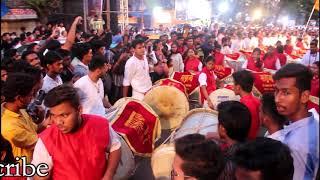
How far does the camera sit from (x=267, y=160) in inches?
74.4

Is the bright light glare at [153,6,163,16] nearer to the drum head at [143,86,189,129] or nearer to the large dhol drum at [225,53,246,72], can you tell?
the large dhol drum at [225,53,246,72]

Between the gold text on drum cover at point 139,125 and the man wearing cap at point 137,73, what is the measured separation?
1546mm

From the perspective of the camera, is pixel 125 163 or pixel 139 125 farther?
pixel 139 125

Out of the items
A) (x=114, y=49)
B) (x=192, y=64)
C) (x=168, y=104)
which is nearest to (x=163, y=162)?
(x=168, y=104)

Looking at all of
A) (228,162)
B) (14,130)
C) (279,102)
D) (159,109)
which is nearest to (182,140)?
(228,162)

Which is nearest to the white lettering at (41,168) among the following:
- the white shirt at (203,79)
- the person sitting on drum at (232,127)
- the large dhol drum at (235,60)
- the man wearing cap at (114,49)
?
the person sitting on drum at (232,127)

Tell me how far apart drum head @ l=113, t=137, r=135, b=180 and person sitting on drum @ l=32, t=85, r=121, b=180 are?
1.50 meters

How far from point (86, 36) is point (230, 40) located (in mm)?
7175

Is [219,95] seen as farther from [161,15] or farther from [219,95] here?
[161,15]

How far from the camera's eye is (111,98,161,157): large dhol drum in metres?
4.29

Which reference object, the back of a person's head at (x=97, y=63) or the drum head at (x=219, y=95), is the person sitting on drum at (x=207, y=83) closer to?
the drum head at (x=219, y=95)

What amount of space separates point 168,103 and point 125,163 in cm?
206

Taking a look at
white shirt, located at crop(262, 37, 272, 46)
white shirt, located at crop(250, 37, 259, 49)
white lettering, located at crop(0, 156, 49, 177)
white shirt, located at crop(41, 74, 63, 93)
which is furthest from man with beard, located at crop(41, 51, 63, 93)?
white shirt, located at crop(262, 37, 272, 46)

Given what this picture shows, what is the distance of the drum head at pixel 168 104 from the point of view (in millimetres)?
6023
